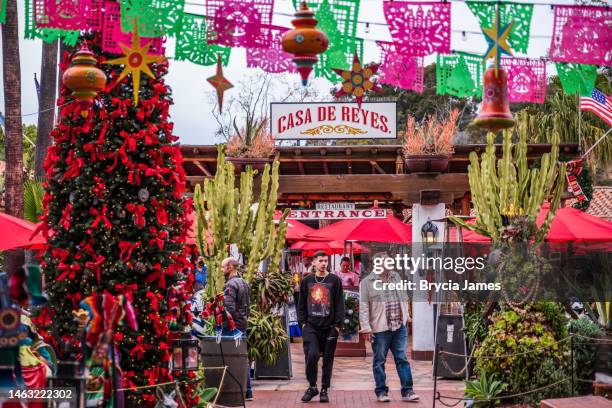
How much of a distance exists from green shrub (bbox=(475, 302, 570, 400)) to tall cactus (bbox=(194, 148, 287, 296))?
5235 millimetres

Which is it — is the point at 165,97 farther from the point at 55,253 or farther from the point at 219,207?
the point at 219,207

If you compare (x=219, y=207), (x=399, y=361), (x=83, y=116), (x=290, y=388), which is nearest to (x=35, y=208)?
(x=219, y=207)

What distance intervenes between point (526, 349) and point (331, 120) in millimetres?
10151

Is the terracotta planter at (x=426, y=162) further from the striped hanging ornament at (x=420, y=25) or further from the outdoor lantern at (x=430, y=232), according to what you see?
the striped hanging ornament at (x=420, y=25)

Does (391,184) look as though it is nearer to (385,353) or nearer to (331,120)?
(331,120)

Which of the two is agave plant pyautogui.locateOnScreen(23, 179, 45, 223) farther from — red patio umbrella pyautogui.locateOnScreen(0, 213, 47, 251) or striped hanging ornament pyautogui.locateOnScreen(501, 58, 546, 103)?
striped hanging ornament pyautogui.locateOnScreen(501, 58, 546, 103)

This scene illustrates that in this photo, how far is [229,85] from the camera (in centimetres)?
766

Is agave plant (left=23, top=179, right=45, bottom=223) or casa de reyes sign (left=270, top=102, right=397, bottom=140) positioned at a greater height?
casa de reyes sign (left=270, top=102, right=397, bottom=140)

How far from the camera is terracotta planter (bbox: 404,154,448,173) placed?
54.9 ft

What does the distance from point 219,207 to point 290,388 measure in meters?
3.76

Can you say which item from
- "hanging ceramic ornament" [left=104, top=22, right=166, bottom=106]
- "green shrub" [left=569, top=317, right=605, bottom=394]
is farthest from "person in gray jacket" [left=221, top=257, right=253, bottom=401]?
"hanging ceramic ornament" [left=104, top=22, right=166, bottom=106]

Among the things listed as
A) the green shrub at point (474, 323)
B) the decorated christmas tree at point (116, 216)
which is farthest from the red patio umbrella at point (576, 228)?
the decorated christmas tree at point (116, 216)

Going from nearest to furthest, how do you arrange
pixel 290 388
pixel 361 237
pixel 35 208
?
pixel 290 388, pixel 35 208, pixel 361 237

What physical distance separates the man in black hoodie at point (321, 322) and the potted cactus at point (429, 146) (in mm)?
6135
